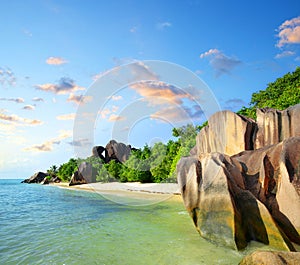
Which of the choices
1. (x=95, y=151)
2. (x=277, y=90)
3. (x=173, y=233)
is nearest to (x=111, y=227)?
(x=173, y=233)

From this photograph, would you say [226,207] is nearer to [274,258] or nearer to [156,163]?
[274,258]

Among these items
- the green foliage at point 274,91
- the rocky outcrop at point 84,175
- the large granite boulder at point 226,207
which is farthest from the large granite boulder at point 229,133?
the rocky outcrop at point 84,175

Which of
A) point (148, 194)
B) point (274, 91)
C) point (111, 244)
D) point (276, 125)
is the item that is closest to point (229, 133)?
point (276, 125)

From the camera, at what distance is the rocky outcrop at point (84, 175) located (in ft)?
147

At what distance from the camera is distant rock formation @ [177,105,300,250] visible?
551 cm

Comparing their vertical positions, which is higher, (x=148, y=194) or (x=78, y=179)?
(x=78, y=179)

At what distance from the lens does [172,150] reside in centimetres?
3062

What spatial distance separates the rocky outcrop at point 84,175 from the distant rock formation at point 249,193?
39.2m

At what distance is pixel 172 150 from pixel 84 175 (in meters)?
20.2

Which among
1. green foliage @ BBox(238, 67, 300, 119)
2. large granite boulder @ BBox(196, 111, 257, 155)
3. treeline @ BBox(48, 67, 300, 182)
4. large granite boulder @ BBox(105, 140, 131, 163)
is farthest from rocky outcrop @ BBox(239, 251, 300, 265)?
large granite boulder @ BBox(105, 140, 131, 163)

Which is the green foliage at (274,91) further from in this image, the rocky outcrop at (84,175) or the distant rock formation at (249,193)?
the rocky outcrop at (84,175)

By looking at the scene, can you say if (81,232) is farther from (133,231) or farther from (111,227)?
(133,231)

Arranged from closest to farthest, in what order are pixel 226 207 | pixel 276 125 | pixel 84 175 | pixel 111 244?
pixel 226 207 < pixel 111 244 < pixel 276 125 < pixel 84 175

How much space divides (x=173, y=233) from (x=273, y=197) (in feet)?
11.1
